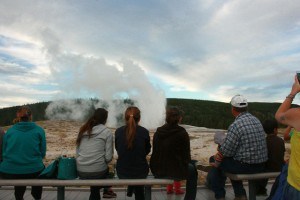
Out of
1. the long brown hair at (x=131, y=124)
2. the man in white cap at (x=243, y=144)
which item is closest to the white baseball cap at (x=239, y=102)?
the man in white cap at (x=243, y=144)

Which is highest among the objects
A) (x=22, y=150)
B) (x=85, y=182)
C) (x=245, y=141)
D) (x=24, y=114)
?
(x=24, y=114)

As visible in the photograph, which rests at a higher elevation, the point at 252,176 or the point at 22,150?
the point at 22,150

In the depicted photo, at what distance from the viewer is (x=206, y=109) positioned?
188ft

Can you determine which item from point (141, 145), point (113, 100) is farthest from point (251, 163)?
point (113, 100)

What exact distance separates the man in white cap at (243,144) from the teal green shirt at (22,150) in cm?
236

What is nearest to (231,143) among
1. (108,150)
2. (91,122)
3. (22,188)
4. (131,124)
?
(131,124)

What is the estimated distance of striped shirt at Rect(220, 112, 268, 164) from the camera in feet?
14.4

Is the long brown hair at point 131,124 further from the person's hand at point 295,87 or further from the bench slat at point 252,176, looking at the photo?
the person's hand at point 295,87

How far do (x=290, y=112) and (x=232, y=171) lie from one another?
5.94ft

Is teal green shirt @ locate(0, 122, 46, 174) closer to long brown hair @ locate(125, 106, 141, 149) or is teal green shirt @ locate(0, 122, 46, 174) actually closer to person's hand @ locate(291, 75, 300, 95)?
long brown hair @ locate(125, 106, 141, 149)

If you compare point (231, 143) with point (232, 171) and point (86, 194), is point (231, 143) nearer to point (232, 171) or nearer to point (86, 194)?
point (232, 171)

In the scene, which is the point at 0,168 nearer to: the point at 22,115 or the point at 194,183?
the point at 22,115

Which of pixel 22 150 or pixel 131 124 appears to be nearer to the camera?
pixel 131 124

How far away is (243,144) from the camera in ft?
14.4
